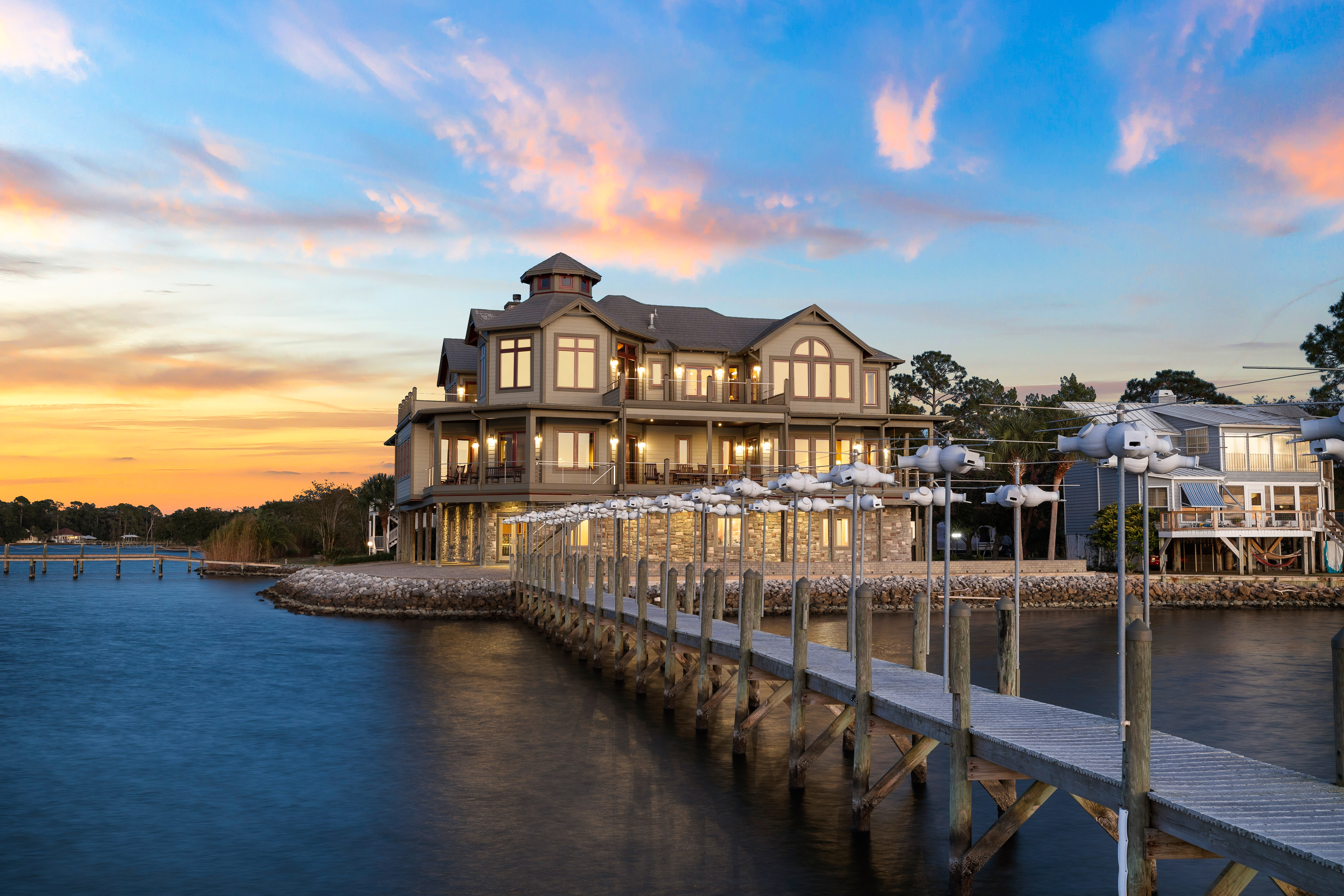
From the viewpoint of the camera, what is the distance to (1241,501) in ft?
165

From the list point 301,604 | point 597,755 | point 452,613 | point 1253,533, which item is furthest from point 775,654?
point 1253,533

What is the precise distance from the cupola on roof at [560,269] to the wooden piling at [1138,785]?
43.0m

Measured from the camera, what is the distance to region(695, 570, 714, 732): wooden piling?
1788cm

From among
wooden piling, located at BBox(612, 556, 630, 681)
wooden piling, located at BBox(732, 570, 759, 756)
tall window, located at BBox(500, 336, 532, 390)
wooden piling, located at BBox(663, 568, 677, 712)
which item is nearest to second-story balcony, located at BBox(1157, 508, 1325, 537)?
tall window, located at BBox(500, 336, 532, 390)

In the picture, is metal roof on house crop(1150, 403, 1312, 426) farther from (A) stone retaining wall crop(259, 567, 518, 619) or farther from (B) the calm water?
(A) stone retaining wall crop(259, 567, 518, 619)

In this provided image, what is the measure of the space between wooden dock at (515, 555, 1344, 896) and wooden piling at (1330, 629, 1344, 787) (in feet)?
0.41

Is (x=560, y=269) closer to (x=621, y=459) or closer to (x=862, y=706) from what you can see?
(x=621, y=459)

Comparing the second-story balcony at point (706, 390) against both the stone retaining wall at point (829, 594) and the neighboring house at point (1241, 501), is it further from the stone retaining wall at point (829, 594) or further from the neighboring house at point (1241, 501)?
the neighboring house at point (1241, 501)

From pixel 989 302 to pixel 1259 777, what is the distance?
156 feet

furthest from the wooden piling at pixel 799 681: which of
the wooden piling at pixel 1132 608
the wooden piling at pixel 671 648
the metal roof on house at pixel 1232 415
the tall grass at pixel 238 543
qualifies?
the tall grass at pixel 238 543

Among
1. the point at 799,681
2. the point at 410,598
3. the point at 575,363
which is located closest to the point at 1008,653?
the point at 799,681

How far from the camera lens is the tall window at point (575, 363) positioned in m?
44.7

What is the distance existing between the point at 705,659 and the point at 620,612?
5498mm

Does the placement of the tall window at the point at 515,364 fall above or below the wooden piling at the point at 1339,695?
above
